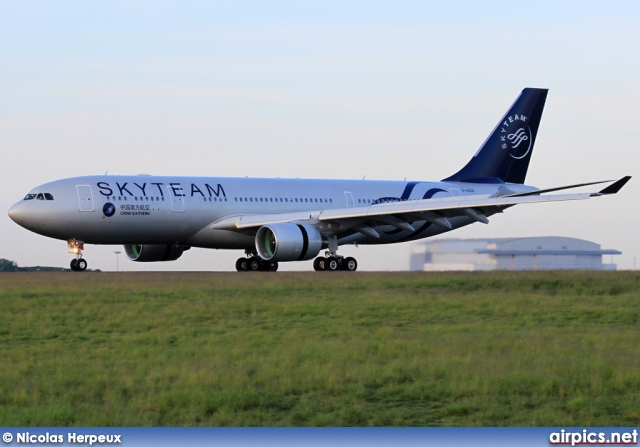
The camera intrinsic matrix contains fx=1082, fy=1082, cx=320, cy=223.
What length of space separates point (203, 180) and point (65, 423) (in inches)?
1059

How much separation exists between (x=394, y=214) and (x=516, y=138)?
1075 cm

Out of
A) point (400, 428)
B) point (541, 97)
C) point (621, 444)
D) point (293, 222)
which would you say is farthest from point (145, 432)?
point (541, 97)

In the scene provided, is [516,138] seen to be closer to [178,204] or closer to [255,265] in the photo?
[255,265]

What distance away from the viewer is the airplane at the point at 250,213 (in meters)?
34.9

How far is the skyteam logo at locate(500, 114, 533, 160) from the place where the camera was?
46.2 meters

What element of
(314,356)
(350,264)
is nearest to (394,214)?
(350,264)

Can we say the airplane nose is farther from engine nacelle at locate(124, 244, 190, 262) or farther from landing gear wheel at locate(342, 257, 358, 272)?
landing gear wheel at locate(342, 257, 358, 272)

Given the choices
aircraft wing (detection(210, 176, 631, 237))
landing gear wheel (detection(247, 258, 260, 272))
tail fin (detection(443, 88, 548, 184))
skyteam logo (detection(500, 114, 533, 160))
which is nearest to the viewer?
aircraft wing (detection(210, 176, 631, 237))

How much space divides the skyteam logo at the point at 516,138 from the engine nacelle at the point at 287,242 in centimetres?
1272

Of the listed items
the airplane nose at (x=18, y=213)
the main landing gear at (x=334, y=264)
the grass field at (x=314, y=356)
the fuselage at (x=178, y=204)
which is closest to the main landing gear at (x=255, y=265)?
the fuselage at (x=178, y=204)

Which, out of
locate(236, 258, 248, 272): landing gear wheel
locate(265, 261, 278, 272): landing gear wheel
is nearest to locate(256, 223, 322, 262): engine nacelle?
locate(265, 261, 278, 272): landing gear wheel

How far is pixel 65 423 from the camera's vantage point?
37.9 ft

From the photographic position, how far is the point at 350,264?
3872 cm

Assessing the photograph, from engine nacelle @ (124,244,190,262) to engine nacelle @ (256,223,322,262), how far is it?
186 inches
